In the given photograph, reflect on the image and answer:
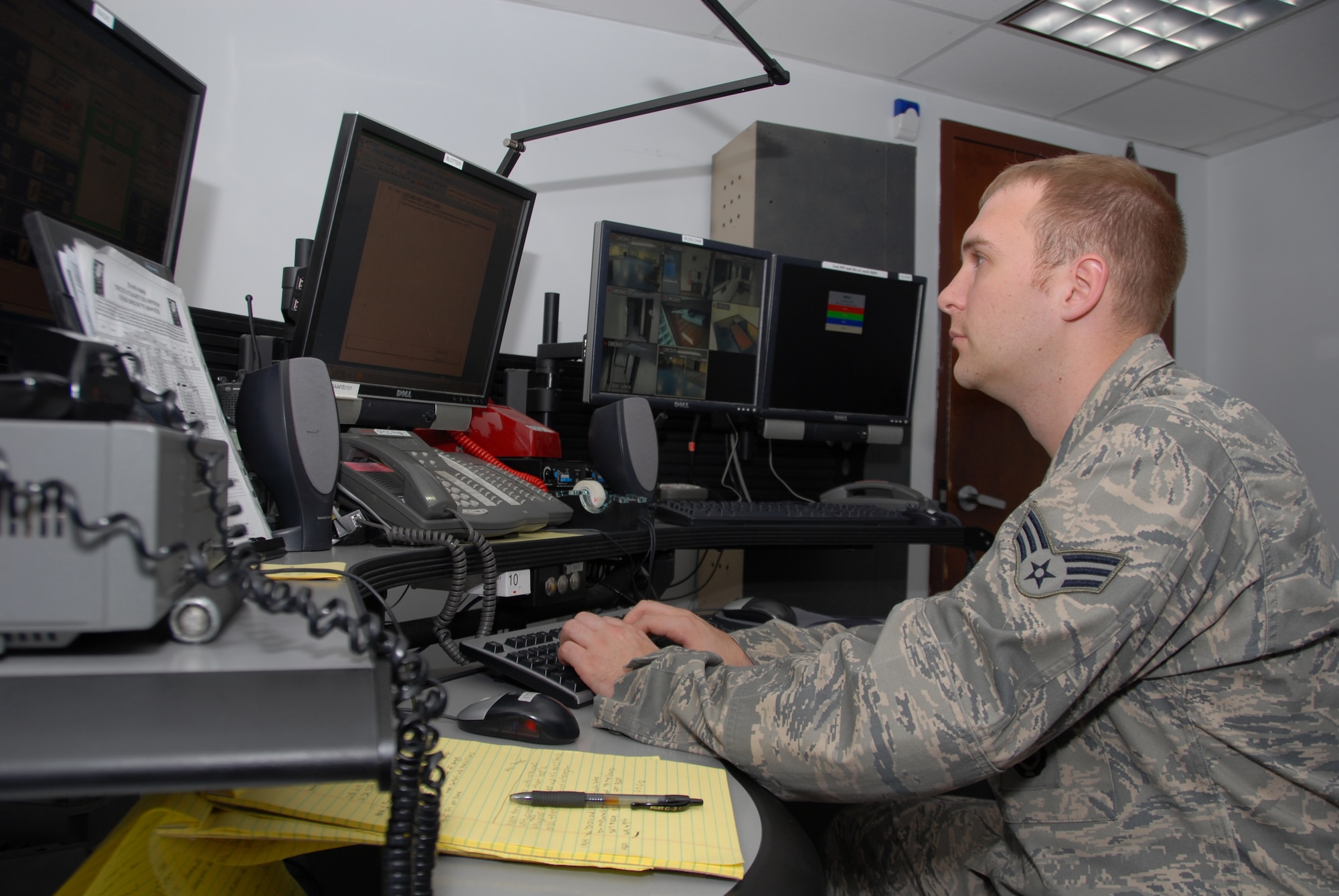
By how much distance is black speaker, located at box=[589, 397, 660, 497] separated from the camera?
5.04 feet

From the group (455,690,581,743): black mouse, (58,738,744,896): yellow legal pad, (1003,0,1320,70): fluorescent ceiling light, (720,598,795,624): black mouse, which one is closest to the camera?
(58,738,744,896): yellow legal pad

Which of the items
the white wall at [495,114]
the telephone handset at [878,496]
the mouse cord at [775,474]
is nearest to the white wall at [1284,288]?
the white wall at [495,114]

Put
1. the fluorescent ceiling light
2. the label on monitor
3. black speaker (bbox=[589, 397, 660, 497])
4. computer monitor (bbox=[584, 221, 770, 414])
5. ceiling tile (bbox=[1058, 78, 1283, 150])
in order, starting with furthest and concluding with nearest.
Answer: ceiling tile (bbox=[1058, 78, 1283, 150]), the fluorescent ceiling light, the label on monitor, computer monitor (bbox=[584, 221, 770, 414]), black speaker (bbox=[589, 397, 660, 497])

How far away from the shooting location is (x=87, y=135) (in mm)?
845

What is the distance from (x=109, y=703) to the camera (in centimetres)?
30

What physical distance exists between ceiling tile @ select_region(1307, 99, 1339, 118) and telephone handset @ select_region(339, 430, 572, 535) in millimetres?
3361

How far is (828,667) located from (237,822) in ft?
1.51

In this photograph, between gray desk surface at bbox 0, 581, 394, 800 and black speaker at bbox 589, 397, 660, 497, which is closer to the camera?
gray desk surface at bbox 0, 581, 394, 800

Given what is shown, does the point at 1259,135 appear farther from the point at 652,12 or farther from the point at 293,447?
the point at 293,447

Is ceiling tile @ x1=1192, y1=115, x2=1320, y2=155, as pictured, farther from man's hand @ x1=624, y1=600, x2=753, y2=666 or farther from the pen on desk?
the pen on desk

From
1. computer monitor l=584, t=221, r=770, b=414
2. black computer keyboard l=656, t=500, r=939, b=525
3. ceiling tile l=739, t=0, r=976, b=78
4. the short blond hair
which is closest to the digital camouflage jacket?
the short blond hair

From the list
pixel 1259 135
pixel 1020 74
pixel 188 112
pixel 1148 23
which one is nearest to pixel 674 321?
pixel 188 112

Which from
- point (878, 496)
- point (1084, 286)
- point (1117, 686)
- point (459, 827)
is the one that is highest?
point (1084, 286)

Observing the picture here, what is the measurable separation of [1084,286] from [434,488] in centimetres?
85
